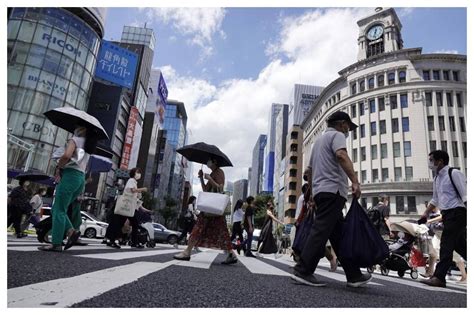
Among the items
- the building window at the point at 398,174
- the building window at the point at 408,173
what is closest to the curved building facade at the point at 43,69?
the building window at the point at 398,174

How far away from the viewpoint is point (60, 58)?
28406 millimetres

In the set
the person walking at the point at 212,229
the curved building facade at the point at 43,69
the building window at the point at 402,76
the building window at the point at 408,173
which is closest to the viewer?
the person walking at the point at 212,229

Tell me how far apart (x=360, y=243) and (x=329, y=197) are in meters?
0.49

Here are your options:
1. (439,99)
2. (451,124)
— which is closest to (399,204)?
(451,124)

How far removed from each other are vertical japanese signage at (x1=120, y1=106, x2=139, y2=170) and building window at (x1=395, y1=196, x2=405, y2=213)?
113 feet

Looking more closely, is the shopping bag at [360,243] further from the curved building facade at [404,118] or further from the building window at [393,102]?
the building window at [393,102]

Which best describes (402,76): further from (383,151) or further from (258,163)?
(258,163)

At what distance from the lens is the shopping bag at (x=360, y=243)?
2760 millimetres

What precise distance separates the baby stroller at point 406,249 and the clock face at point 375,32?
1731 inches

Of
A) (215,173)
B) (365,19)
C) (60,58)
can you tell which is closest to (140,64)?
(60,58)

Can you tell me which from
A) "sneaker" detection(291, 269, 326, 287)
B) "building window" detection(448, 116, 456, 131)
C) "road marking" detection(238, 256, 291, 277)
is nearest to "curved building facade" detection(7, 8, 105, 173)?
"road marking" detection(238, 256, 291, 277)

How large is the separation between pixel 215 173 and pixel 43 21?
30.8 meters

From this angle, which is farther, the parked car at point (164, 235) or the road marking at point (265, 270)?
the parked car at point (164, 235)
